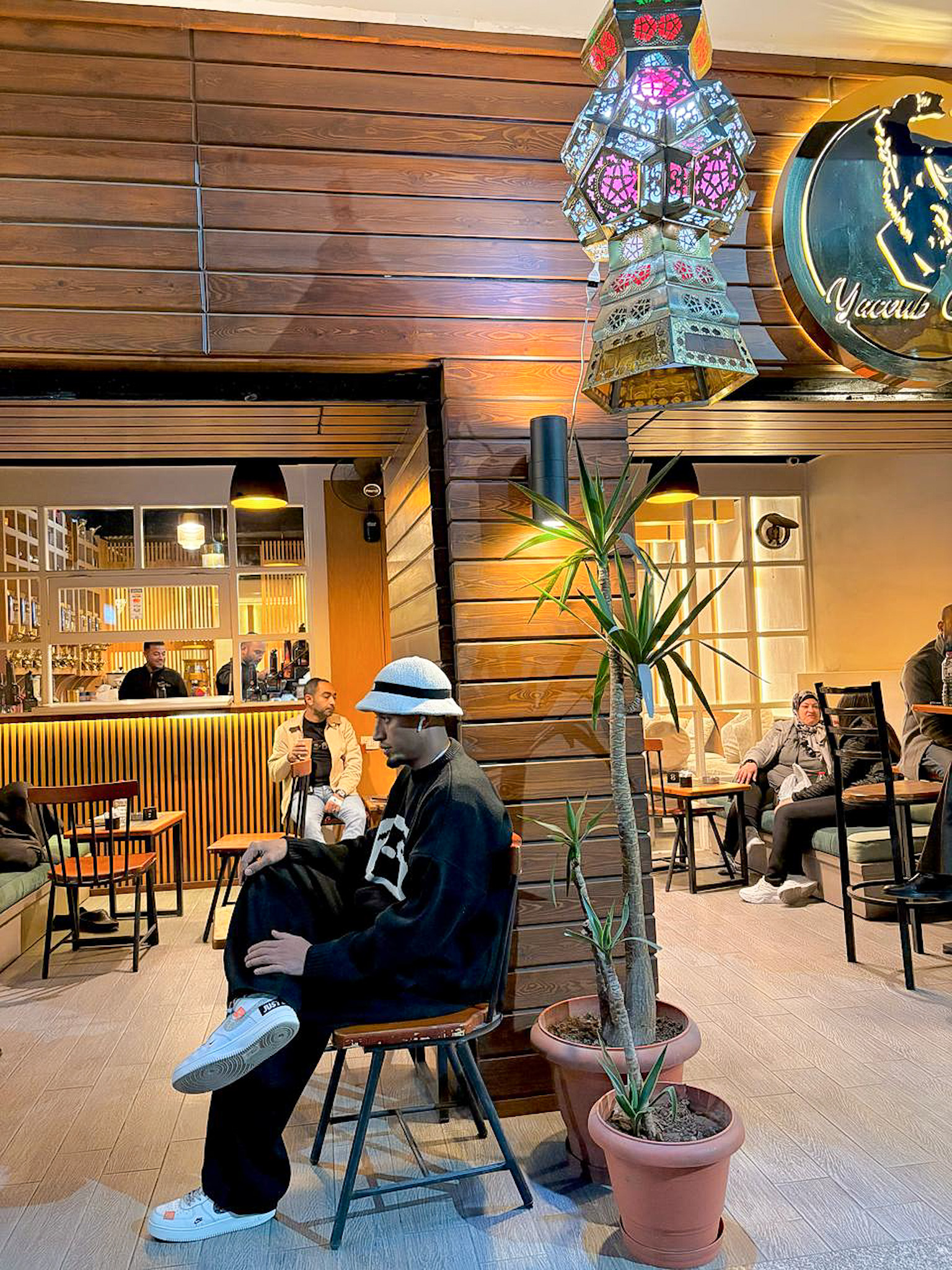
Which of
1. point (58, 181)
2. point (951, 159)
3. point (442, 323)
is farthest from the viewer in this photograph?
point (951, 159)

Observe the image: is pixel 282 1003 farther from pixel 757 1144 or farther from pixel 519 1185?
pixel 757 1144

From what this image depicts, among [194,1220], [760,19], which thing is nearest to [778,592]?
[760,19]

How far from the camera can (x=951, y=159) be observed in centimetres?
369

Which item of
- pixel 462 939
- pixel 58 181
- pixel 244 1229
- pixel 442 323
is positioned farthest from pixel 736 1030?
pixel 58 181

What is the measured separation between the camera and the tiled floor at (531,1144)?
239cm

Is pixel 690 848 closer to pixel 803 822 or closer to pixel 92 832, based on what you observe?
pixel 803 822

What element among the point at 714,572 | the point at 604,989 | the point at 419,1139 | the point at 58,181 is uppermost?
the point at 58,181

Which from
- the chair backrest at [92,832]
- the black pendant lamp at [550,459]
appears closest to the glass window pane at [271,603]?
the chair backrest at [92,832]

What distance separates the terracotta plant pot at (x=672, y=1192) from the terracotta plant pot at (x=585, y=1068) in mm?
249

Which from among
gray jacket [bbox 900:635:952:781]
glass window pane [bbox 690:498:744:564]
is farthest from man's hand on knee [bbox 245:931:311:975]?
glass window pane [bbox 690:498:744:564]

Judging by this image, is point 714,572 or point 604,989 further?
point 714,572

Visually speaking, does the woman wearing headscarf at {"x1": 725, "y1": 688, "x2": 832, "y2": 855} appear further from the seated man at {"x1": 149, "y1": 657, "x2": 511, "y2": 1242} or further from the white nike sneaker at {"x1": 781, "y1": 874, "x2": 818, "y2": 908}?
the seated man at {"x1": 149, "y1": 657, "x2": 511, "y2": 1242}

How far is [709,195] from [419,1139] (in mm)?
2901

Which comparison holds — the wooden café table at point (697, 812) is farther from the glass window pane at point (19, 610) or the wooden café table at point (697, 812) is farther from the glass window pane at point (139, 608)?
the glass window pane at point (19, 610)
